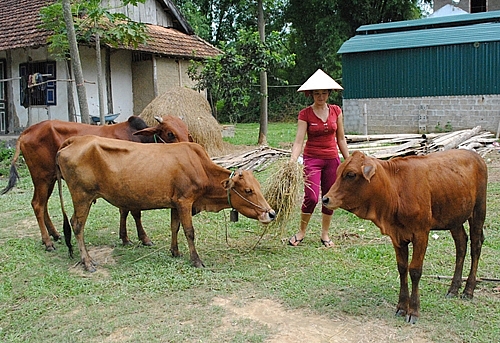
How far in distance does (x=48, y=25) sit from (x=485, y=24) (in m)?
14.2

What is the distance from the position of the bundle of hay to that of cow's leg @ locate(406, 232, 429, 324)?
2037mm

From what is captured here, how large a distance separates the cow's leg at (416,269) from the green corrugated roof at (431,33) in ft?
49.1

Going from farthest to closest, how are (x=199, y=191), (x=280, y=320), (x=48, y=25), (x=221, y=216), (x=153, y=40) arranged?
1. (x=153, y=40)
2. (x=48, y=25)
3. (x=221, y=216)
4. (x=199, y=191)
5. (x=280, y=320)

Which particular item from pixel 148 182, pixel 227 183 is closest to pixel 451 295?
pixel 227 183

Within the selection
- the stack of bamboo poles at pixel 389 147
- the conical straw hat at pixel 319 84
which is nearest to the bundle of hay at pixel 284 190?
the conical straw hat at pixel 319 84

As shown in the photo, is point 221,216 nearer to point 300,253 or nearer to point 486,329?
point 300,253

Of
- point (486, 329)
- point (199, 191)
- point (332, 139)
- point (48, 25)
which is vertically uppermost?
point (48, 25)

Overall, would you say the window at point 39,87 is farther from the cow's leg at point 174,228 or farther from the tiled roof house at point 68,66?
the cow's leg at point 174,228

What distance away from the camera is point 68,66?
47.1ft

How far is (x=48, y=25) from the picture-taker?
11414 millimetres

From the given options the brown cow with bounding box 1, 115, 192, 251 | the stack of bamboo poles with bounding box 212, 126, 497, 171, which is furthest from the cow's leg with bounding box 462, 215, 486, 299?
the stack of bamboo poles with bounding box 212, 126, 497, 171

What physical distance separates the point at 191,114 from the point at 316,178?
7.37 m

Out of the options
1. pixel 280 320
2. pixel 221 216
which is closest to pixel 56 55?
pixel 221 216

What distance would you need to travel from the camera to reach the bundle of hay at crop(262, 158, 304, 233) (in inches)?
235
